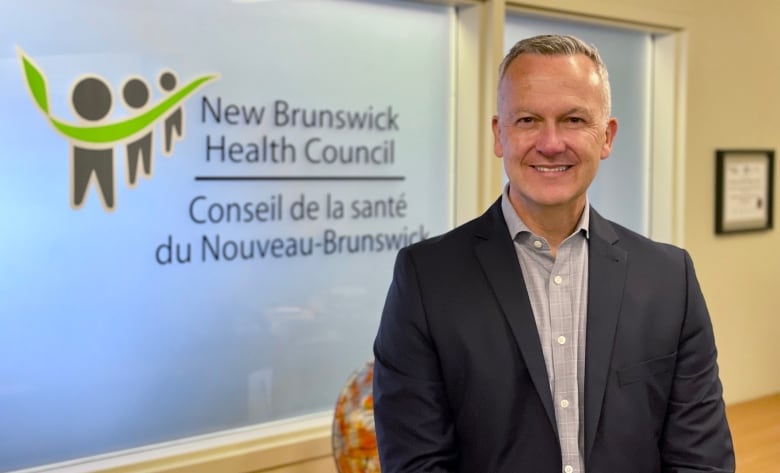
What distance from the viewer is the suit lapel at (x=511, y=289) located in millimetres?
1295

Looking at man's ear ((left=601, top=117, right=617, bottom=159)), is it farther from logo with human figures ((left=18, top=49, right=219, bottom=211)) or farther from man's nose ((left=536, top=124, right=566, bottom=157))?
logo with human figures ((left=18, top=49, right=219, bottom=211))

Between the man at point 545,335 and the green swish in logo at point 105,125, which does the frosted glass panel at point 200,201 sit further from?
the man at point 545,335

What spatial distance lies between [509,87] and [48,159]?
1.28 meters

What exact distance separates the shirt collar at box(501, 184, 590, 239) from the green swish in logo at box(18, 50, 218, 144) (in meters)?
1.19

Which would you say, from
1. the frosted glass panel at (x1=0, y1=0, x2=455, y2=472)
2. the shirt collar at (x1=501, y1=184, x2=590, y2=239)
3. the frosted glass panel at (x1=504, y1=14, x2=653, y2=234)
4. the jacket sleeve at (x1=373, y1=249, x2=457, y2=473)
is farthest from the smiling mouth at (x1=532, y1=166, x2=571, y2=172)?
the frosted glass panel at (x1=504, y1=14, x2=653, y2=234)

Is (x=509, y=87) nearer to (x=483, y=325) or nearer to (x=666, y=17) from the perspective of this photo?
(x=483, y=325)

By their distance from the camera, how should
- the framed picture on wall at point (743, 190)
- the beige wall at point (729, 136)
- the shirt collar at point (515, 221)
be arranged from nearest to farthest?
1. the shirt collar at point (515, 221)
2. the beige wall at point (729, 136)
3. the framed picture on wall at point (743, 190)

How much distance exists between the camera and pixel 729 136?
339 centimetres

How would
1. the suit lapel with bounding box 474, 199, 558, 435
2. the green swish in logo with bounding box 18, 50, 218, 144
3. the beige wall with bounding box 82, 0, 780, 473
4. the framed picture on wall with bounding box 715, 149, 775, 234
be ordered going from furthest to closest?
the framed picture on wall with bounding box 715, 149, 775, 234, the beige wall with bounding box 82, 0, 780, 473, the green swish in logo with bounding box 18, 50, 218, 144, the suit lapel with bounding box 474, 199, 558, 435

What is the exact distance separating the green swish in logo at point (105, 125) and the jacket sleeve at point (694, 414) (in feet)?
4.79

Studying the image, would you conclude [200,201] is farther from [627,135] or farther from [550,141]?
[627,135]

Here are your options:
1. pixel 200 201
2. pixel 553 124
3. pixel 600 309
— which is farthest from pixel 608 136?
pixel 200 201

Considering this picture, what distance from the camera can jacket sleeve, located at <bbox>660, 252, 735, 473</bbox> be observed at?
1372 millimetres

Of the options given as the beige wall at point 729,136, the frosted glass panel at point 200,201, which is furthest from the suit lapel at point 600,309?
the beige wall at point 729,136
